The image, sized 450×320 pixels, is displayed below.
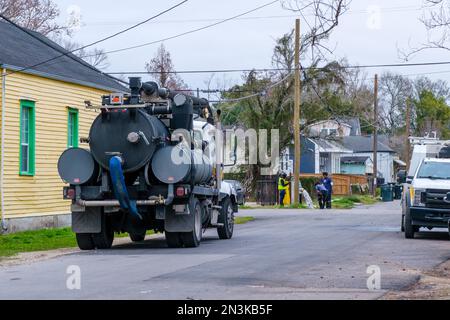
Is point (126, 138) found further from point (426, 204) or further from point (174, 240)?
point (426, 204)

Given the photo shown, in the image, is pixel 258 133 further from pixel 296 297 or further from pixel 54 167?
pixel 296 297

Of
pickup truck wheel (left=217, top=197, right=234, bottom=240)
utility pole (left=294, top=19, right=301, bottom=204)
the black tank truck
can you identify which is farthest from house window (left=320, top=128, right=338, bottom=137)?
the black tank truck

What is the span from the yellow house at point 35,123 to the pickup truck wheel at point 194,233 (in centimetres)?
716

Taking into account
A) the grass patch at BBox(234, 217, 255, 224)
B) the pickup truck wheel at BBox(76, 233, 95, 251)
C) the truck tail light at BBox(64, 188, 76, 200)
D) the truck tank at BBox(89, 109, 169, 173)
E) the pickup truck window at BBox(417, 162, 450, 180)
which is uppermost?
the truck tank at BBox(89, 109, 169, 173)

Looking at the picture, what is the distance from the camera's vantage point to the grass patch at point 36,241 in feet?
67.2

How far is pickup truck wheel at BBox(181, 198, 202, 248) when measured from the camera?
19609mm

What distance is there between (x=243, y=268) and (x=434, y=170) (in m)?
10.4

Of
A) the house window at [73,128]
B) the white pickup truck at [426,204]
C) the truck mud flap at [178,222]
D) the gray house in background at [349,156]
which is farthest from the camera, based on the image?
the gray house in background at [349,156]

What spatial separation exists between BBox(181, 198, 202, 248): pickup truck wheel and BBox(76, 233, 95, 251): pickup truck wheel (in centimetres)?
204

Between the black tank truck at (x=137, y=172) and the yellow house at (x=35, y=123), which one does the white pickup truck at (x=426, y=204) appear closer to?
the black tank truck at (x=137, y=172)

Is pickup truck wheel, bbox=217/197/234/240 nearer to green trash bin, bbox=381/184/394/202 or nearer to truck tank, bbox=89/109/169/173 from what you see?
truck tank, bbox=89/109/169/173

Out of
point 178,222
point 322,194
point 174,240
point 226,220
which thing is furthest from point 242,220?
point 178,222

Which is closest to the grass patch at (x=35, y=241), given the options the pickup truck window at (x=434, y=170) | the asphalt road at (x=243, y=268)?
the asphalt road at (x=243, y=268)

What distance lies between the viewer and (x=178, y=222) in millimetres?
19422
